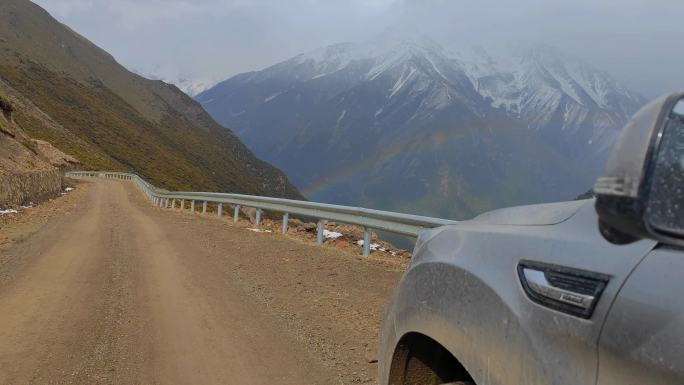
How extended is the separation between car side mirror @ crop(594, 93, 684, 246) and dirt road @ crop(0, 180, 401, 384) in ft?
11.0

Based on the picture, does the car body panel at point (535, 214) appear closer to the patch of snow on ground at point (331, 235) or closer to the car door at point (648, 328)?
the car door at point (648, 328)

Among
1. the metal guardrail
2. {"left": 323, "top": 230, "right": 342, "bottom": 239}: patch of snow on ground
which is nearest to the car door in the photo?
the metal guardrail

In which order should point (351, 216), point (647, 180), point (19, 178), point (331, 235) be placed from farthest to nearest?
point (19, 178), point (331, 235), point (351, 216), point (647, 180)

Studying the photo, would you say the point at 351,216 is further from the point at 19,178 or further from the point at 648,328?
the point at 19,178

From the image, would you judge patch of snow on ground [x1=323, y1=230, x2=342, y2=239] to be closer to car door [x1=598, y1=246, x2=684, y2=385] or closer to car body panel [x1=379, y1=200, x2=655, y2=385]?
car body panel [x1=379, y1=200, x2=655, y2=385]

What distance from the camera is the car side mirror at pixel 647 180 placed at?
4.15 feet

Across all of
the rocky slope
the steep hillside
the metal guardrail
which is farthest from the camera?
the steep hillside

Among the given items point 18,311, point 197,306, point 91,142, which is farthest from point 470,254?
point 91,142

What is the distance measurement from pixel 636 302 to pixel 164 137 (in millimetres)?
173993

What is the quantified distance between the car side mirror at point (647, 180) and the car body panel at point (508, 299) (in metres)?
0.11

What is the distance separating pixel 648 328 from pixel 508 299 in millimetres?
475

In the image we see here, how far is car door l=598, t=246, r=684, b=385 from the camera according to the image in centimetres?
124

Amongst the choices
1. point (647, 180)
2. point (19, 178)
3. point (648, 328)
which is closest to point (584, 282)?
point (648, 328)

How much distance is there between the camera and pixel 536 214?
1.92 m
